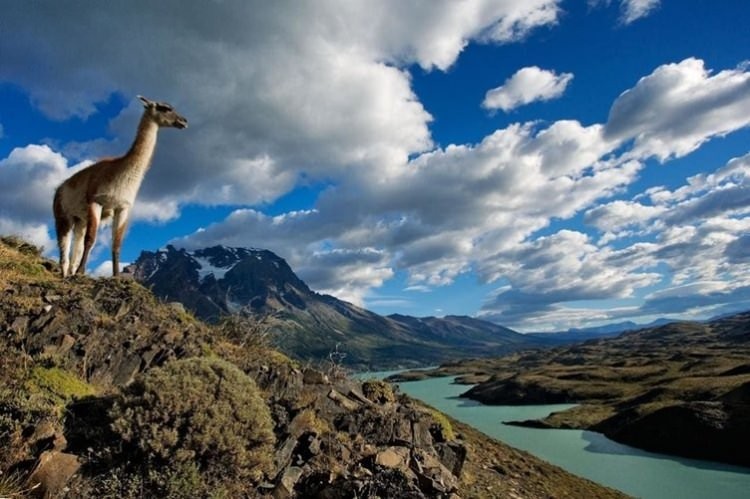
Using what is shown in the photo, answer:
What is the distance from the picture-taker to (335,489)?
9031mm

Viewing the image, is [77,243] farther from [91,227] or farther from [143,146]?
[143,146]

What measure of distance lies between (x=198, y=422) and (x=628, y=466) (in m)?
63.4

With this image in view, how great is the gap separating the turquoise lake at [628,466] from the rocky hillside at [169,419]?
40.3m

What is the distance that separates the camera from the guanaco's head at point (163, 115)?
16.6m

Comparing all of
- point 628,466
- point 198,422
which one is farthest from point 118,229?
point 628,466

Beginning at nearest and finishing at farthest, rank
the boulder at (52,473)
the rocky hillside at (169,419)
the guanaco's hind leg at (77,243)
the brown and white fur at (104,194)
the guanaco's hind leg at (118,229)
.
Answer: the boulder at (52,473), the rocky hillside at (169,419), the brown and white fur at (104,194), the guanaco's hind leg at (118,229), the guanaco's hind leg at (77,243)

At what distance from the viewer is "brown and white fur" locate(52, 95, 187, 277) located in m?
15.4

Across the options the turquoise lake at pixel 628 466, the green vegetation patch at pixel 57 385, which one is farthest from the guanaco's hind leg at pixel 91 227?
the turquoise lake at pixel 628 466

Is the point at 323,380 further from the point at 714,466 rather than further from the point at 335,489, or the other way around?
the point at 714,466

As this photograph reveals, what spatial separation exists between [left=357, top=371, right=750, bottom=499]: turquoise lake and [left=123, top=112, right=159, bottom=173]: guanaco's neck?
140 ft

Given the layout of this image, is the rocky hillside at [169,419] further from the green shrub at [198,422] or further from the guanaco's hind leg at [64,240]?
the guanaco's hind leg at [64,240]

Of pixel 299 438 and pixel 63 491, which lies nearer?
pixel 63 491

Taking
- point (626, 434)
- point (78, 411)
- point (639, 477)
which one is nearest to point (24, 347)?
point (78, 411)

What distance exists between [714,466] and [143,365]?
238ft
